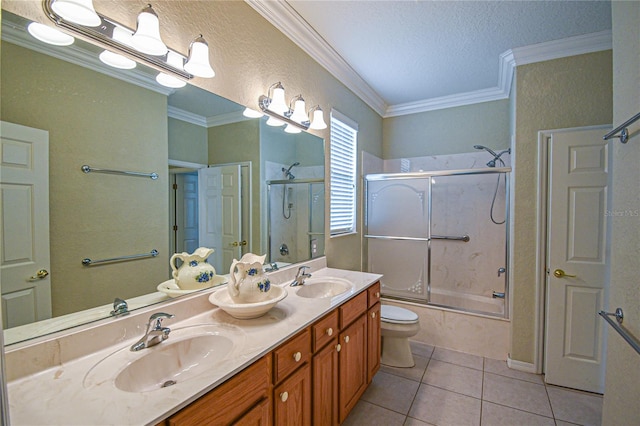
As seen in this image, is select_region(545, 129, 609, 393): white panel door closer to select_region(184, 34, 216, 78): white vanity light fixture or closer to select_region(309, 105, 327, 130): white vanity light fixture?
select_region(309, 105, 327, 130): white vanity light fixture

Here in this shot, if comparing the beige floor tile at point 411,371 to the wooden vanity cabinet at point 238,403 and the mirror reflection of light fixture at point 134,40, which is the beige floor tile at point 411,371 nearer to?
the wooden vanity cabinet at point 238,403

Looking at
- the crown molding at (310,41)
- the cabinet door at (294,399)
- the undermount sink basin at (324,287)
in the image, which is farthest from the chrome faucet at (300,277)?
the crown molding at (310,41)

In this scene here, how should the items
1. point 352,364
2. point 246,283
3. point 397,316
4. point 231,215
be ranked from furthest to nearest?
point 397,316 < point 352,364 < point 231,215 < point 246,283

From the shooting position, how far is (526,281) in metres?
2.41

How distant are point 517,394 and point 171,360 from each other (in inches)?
95.3

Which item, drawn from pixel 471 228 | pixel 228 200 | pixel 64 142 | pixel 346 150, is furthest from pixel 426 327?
pixel 64 142

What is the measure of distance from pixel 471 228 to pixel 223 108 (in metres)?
2.95

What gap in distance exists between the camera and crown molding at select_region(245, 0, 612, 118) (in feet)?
6.16

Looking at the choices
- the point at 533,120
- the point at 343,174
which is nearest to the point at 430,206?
the point at 343,174

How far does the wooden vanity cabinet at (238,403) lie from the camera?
0.81 metres

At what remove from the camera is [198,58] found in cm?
131

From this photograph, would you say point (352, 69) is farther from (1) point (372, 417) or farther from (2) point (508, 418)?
(2) point (508, 418)

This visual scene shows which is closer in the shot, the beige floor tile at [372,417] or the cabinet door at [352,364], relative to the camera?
the cabinet door at [352,364]

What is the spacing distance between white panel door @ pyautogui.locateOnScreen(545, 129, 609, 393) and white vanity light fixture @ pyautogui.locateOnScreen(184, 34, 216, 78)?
2.55 metres
